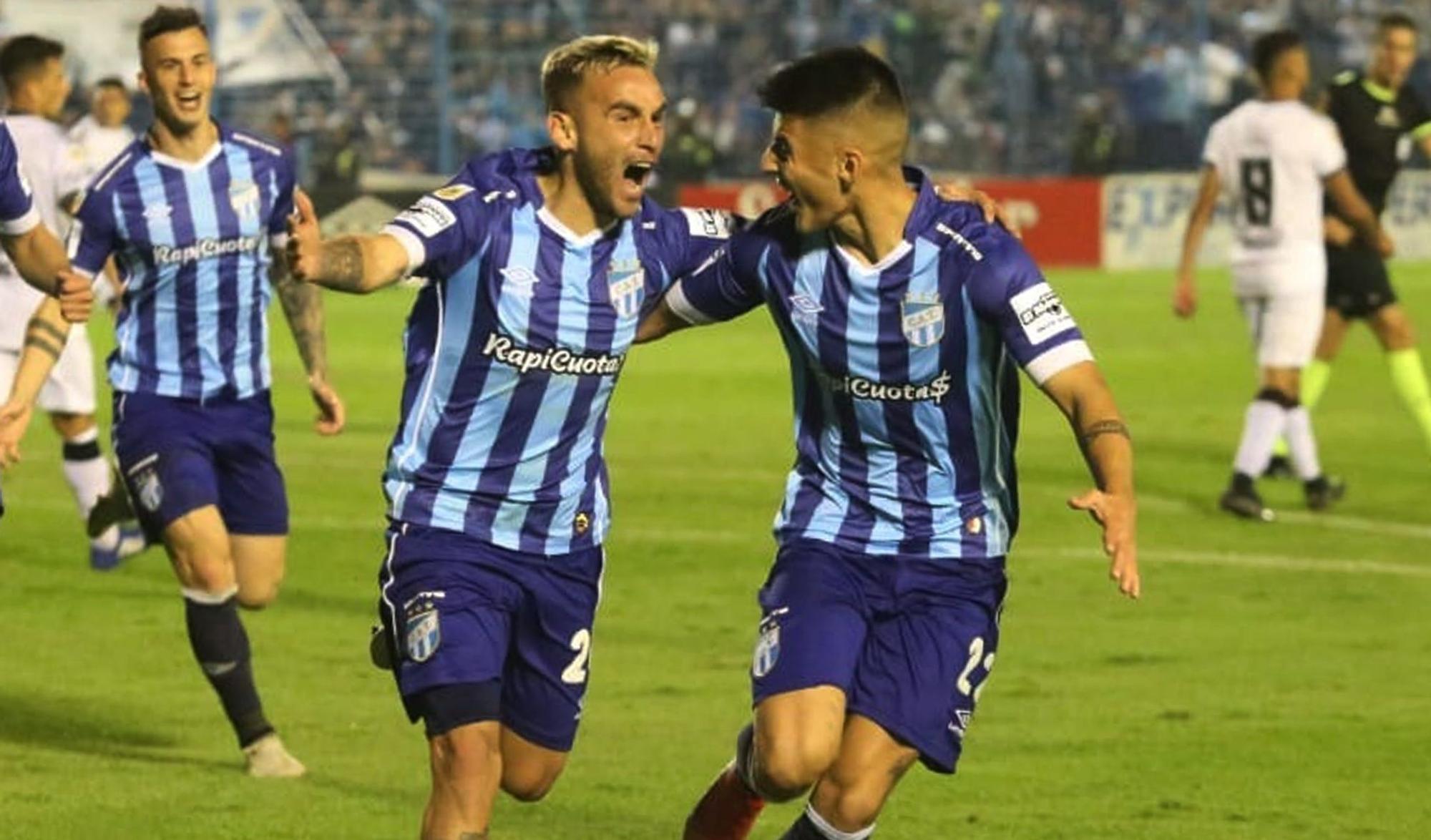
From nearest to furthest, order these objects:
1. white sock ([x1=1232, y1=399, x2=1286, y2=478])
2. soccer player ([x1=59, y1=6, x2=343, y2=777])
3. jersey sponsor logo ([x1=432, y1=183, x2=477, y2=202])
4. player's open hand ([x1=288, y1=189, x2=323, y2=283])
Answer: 1. player's open hand ([x1=288, y1=189, x2=323, y2=283])
2. jersey sponsor logo ([x1=432, y1=183, x2=477, y2=202])
3. soccer player ([x1=59, y1=6, x2=343, y2=777])
4. white sock ([x1=1232, y1=399, x2=1286, y2=478])

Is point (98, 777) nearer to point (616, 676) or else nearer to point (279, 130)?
point (616, 676)

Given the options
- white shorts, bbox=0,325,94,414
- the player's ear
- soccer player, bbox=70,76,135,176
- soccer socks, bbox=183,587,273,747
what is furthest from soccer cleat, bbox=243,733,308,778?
soccer player, bbox=70,76,135,176

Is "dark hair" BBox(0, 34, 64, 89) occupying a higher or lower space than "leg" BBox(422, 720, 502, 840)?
lower

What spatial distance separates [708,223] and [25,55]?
6994mm

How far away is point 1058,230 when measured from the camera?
127ft

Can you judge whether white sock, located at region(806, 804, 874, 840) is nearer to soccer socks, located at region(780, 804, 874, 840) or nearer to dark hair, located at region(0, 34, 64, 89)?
soccer socks, located at region(780, 804, 874, 840)

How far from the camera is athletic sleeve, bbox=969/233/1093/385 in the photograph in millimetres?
6691

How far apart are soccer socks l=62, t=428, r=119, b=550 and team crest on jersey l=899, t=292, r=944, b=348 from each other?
8.83 metres

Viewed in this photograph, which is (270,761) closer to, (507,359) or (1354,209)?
(507,359)

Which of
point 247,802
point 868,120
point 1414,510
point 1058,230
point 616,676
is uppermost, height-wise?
point 868,120

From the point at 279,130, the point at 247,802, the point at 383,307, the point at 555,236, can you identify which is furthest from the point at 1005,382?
the point at 279,130

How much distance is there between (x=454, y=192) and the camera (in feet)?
22.8

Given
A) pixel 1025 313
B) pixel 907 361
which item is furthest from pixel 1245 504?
pixel 1025 313

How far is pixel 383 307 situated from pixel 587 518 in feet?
90.0
